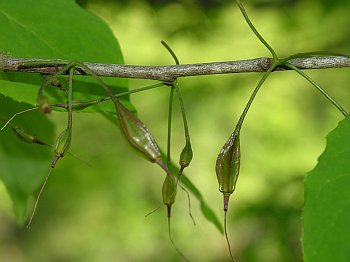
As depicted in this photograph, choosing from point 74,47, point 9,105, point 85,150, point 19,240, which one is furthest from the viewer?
point 19,240

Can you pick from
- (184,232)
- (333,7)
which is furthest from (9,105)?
(184,232)

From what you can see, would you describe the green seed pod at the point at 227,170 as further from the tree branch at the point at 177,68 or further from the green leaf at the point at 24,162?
the green leaf at the point at 24,162

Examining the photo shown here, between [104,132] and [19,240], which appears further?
[19,240]

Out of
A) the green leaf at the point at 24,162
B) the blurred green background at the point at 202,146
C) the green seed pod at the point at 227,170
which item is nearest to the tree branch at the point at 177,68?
the green seed pod at the point at 227,170

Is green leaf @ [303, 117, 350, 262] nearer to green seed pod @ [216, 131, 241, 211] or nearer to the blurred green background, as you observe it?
green seed pod @ [216, 131, 241, 211]

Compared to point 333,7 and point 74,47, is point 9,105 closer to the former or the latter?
point 74,47

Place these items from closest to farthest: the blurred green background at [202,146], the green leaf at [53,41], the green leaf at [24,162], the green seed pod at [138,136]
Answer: the green seed pod at [138,136] → the green leaf at [53,41] → the green leaf at [24,162] → the blurred green background at [202,146]

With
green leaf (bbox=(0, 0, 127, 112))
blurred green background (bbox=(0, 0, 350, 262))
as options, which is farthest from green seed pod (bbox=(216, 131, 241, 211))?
blurred green background (bbox=(0, 0, 350, 262))
